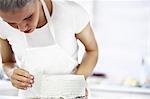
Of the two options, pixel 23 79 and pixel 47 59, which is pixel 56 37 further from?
pixel 23 79

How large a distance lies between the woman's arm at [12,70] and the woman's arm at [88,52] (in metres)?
0.22

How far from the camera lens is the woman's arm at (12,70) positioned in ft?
2.94

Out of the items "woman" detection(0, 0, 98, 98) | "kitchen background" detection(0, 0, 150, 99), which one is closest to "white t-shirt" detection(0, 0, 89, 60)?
"woman" detection(0, 0, 98, 98)

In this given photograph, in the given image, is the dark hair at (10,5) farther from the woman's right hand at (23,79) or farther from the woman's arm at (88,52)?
the woman's arm at (88,52)

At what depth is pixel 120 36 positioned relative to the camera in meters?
2.25

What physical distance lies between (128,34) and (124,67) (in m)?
0.25

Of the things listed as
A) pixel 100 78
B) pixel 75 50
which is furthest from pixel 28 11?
pixel 100 78

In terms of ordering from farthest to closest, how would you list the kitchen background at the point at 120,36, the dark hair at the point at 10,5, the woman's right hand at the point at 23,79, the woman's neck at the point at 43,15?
1. the kitchen background at the point at 120,36
2. the woman's neck at the point at 43,15
3. the woman's right hand at the point at 23,79
4. the dark hair at the point at 10,5

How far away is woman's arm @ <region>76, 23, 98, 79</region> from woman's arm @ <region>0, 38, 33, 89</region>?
0.73ft

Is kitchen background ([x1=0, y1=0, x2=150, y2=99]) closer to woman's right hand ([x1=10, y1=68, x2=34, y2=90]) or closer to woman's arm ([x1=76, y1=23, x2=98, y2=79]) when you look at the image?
woman's arm ([x1=76, y1=23, x2=98, y2=79])

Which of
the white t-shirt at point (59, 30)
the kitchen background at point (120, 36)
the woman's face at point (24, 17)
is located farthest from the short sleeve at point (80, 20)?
the kitchen background at point (120, 36)

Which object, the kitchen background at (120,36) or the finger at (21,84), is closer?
the finger at (21,84)

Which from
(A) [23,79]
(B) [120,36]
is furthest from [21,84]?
(B) [120,36]

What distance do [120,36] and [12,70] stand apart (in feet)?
4.47
